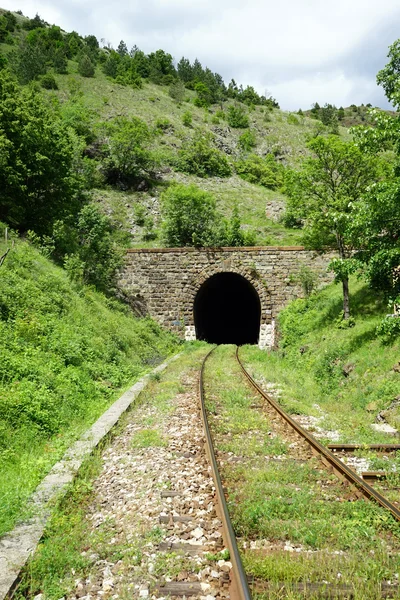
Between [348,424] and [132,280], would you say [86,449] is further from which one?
[132,280]

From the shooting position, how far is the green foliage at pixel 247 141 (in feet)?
194

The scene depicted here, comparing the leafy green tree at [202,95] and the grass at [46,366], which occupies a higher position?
the leafy green tree at [202,95]

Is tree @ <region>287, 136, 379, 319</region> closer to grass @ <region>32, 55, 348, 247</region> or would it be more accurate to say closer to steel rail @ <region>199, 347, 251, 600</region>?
grass @ <region>32, 55, 348, 247</region>

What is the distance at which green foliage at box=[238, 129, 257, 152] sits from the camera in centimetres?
5915

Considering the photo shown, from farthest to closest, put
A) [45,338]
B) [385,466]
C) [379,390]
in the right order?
[45,338], [379,390], [385,466]

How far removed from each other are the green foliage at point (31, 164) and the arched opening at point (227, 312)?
27.7 feet

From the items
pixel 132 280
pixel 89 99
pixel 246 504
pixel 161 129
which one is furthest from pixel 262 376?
pixel 89 99

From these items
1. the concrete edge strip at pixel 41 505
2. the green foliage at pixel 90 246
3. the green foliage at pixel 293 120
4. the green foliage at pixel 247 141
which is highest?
the green foliage at pixel 293 120

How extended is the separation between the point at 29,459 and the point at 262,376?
7.90 meters

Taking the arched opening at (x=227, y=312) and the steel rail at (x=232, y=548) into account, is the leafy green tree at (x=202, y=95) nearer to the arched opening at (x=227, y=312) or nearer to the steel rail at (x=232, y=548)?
the arched opening at (x=227, y=312)

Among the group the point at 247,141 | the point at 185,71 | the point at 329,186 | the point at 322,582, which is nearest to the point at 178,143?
the point at 247,141

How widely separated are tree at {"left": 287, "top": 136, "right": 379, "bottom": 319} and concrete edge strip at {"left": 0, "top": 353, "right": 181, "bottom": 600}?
9.75 m

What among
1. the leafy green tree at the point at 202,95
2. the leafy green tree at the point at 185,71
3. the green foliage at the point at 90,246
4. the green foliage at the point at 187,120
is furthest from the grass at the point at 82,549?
the leafy green tree at the point at 185,71

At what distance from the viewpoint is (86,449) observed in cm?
566
